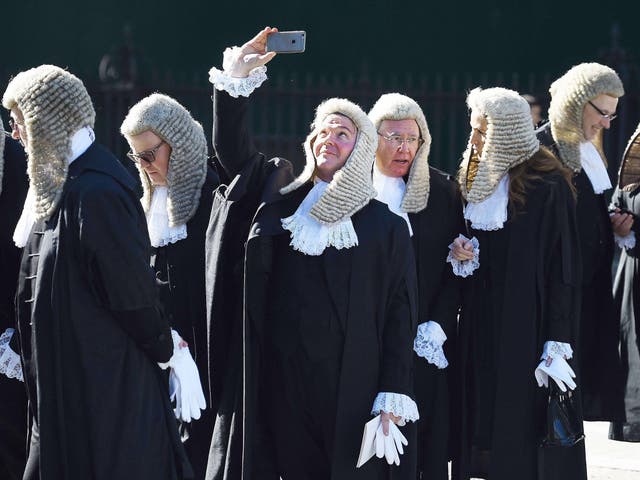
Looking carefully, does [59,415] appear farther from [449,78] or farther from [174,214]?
[449,78]

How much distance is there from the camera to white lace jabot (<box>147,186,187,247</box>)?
209 inches

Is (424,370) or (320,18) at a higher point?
(320,18)

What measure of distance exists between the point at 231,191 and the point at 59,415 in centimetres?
118

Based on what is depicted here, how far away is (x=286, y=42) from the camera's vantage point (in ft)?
15.1

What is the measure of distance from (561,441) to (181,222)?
1791 millimetres

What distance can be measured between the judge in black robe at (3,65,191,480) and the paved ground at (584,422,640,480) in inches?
120

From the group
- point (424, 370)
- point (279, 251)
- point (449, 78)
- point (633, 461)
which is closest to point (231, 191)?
point (279, 251)

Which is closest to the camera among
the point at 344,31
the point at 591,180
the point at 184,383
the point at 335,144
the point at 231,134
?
the point at 184,383

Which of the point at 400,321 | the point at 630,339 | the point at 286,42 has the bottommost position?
the point at 630,339

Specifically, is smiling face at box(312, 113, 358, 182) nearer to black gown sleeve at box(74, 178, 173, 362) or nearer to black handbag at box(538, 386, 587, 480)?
black gown sleeve at box(74, 178, 173, 362)

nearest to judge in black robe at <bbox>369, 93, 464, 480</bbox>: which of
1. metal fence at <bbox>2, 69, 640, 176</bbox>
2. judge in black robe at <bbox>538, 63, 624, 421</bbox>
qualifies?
judge in black robe at <bbox>538, 63, 624, 421</bbox>

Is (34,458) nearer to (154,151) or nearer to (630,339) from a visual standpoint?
(154,151)

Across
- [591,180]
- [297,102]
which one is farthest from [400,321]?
[297,102]

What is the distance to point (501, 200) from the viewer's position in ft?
17.8
